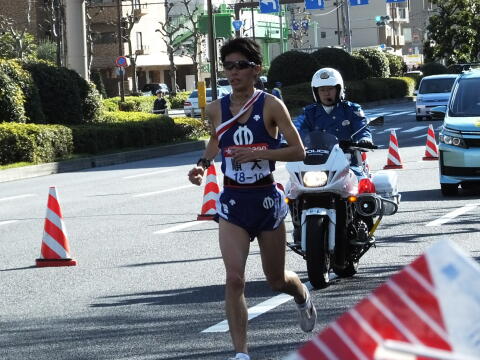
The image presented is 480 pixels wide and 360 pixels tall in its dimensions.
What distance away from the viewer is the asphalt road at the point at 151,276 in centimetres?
770

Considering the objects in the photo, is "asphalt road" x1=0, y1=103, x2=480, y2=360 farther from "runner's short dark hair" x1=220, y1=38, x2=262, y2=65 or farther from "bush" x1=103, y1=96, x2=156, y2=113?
"bush" x1=103, y1=96, x2=156, y2=113

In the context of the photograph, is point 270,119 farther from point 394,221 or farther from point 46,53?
point 46,53

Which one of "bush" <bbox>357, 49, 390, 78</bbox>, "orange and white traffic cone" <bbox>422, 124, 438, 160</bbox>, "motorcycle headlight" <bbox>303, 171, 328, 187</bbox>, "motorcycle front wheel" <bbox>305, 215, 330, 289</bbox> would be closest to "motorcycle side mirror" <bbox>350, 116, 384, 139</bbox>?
"motorcycle headlight" <bbox>303, 171, 328, 187</bbox>

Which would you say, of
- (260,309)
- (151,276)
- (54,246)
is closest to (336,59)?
(54,246)

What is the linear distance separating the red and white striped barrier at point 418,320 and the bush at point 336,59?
63635mm

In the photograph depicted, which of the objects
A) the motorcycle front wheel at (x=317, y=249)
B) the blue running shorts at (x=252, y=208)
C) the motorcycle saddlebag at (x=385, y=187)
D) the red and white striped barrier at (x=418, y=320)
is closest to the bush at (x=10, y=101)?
the motorcycle saddlebag at (x=385, y=187)

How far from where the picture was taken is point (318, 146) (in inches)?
376

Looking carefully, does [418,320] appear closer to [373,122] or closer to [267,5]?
[373,122]

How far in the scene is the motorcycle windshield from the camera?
372 inches

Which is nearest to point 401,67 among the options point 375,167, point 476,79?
point 375,167

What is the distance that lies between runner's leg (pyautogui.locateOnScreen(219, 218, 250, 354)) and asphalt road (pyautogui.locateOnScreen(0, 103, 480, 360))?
74 centimetres

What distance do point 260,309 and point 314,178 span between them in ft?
3.98

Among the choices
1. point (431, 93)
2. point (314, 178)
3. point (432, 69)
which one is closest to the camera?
point (314, 178)

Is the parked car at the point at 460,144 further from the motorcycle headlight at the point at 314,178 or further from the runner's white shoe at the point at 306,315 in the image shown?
the runner's white shoe at the point at 306,315
